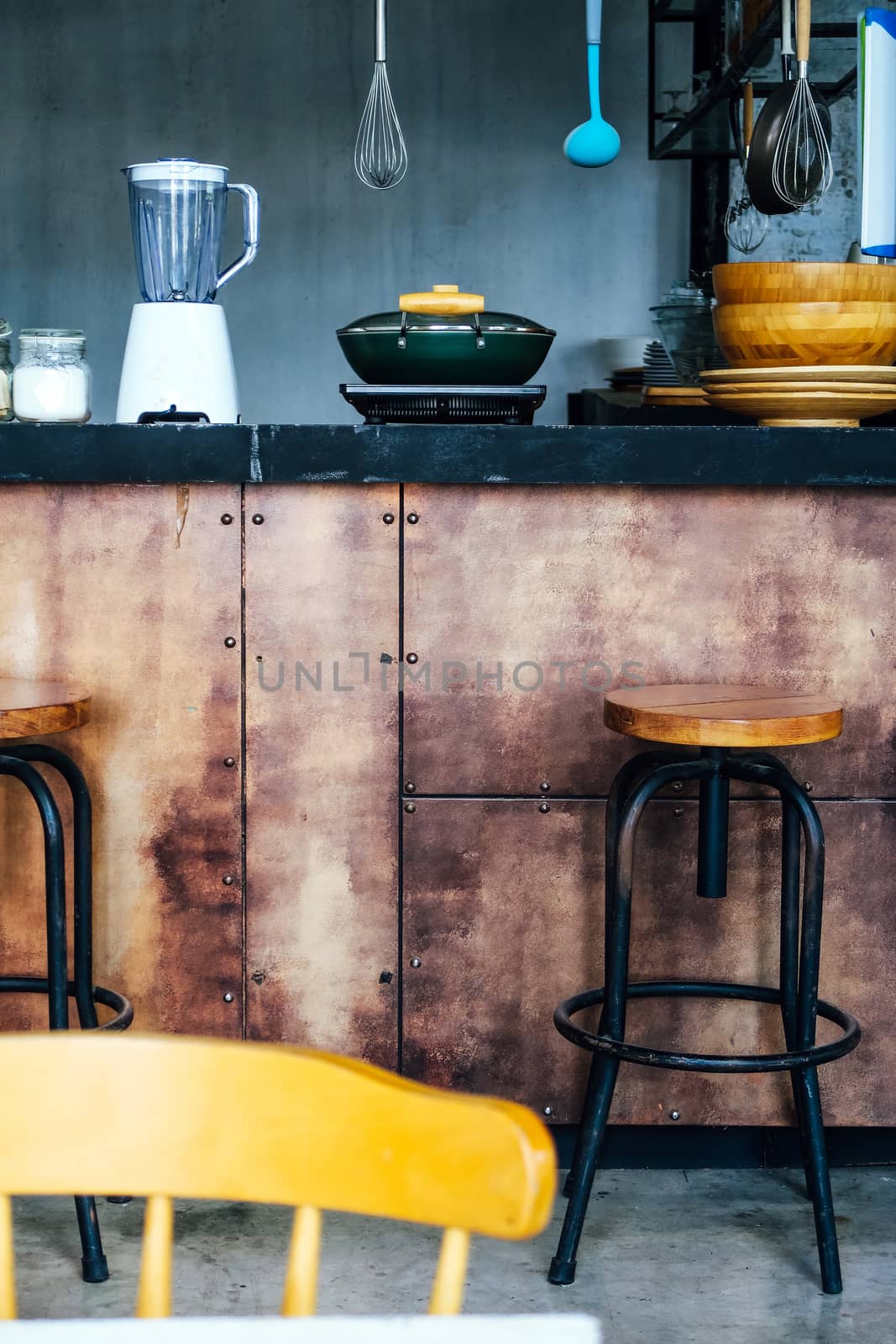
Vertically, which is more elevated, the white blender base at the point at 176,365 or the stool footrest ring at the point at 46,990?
the white blender base at the point at 176,365

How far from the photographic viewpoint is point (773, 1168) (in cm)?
226

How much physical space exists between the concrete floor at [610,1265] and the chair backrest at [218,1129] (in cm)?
121

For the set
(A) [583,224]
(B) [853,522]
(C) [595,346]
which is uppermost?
(A) [583,224]

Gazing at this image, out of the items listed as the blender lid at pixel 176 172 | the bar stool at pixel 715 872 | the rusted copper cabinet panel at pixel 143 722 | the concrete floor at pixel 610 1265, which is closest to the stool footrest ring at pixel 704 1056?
the bar stool at pixel 715 872

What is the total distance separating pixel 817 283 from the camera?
6.89 feet

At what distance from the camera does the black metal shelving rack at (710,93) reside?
332 cm

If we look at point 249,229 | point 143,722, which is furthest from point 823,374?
point 143,722

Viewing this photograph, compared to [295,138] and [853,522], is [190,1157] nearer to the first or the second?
[853,522]

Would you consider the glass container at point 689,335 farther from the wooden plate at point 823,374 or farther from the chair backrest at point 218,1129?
the chair backrest at point 218,1129

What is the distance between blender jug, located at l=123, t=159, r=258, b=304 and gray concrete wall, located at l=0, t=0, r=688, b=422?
348 cm

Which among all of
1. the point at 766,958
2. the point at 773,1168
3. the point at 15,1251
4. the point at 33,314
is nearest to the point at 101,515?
the point at 15,1251

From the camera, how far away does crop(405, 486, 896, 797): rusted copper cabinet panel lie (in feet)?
6.88

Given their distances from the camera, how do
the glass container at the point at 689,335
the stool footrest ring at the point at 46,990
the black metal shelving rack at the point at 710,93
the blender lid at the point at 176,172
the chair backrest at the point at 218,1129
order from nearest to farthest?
the chair backrest at the point at 218,1129 → the stool footrest ring at the point at 46,990 → the blender lid at the point at 176,172 → the glass container at the point at 689,335 → the black metal shelving rack at the point at 710,93

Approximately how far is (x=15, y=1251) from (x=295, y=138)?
15.6 ft
